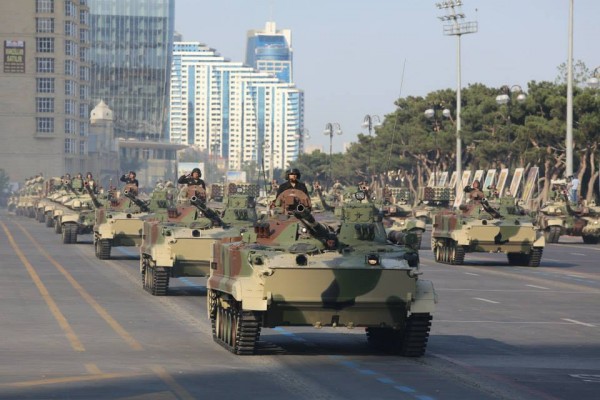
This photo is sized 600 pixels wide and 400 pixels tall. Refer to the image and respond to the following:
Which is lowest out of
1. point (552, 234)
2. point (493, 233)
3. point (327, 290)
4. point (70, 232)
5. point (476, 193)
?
point (552, 234)

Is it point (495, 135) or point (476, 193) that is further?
point (495, 135)

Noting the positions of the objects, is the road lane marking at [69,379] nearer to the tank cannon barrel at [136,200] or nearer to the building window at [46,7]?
the tank cannon barrel at [136,200]

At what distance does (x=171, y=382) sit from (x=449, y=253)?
30260 mm

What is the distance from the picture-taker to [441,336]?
2211 centimetres

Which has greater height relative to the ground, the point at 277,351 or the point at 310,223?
the point at 310,223

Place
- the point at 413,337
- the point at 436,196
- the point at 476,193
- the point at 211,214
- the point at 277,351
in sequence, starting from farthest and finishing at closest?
the point at 436,196 → the point at 476,193 → the point at 211,214 → the point at 277,351 → the point at 413,337

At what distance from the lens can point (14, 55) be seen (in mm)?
198000

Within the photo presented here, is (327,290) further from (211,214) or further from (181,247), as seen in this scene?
(211,214)

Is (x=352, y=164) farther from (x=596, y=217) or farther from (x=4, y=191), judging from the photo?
(x=596, y=217)

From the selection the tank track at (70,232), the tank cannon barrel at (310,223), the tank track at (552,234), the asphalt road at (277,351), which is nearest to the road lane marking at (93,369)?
the asphalt road at (277,351)

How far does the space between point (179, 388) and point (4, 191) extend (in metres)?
176

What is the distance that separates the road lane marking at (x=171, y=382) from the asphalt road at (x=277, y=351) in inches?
0.4

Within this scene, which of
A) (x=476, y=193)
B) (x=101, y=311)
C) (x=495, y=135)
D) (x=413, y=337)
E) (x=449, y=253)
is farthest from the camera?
(x=495, y=135)

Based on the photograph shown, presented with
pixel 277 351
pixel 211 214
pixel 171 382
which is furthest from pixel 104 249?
pixel 171 382
